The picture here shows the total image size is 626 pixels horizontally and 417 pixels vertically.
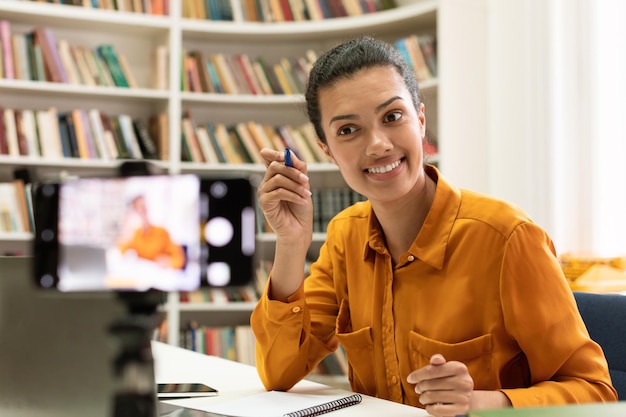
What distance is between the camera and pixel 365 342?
135 centimetres

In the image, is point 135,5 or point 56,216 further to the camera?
point 135,5

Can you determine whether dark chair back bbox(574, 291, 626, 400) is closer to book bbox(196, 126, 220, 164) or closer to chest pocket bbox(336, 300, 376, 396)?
chest pocket bbox(336, 300, 376, 396)

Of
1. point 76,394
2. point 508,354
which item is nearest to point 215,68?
point 508,354

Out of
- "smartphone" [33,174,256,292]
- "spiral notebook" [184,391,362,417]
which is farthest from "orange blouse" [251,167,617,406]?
"smartphone" [33,174,256,292]

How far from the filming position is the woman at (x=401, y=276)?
3.69 ft

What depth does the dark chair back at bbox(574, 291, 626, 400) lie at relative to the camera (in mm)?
1219

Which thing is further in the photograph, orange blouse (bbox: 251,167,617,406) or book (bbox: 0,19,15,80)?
book (bbox: 0,19,15,80)

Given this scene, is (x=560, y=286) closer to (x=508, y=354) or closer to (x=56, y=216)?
(x=508, y=354)

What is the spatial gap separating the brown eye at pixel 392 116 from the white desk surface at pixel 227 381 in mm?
508

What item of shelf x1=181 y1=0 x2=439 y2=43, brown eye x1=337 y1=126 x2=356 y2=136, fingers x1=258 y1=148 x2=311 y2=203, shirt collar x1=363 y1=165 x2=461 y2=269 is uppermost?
shelf x1=181 y1=0 x2=439 y2=43

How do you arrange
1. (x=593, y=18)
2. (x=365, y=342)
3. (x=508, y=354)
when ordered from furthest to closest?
(x=593, y=18) < (x=365, y=342) < (x=508, y=354)

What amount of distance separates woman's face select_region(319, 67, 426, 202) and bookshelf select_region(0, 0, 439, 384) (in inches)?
74.4

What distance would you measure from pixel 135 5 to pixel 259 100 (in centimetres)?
76

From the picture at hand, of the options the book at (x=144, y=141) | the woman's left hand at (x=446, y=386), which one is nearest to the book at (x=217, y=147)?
the book at (x=144, y=141)
